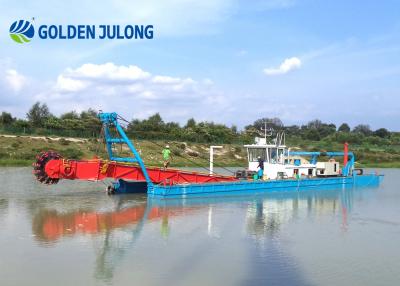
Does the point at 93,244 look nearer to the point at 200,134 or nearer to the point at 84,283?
the point at 84,283

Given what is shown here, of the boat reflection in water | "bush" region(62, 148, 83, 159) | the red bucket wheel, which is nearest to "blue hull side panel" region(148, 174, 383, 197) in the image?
the boat reflection in water

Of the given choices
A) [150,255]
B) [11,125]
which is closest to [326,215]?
[150,255]

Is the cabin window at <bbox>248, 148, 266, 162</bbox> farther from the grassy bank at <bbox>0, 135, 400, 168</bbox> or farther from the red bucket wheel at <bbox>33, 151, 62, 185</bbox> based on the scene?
the grassy bank at <bbox>0, 135, 400, 168</bbox>

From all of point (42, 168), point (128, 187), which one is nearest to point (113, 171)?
point (128, 187)

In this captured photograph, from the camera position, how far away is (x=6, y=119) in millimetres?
66938

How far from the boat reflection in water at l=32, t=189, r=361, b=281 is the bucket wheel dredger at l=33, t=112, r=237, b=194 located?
1.15 meters

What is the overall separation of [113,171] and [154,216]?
18.1ft

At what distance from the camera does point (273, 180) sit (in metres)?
27.4

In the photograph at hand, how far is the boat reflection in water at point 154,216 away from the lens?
1390cm

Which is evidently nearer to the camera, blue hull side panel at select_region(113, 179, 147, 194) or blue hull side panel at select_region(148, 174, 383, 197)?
blue hull side panel at select_region(148, 174, 383, 197)

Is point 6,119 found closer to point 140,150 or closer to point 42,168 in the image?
point 140,150

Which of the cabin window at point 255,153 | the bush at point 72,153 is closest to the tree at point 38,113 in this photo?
the bush at point 72,153

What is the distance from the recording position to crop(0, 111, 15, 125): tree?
66.1 m

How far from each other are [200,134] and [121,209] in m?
55.8
